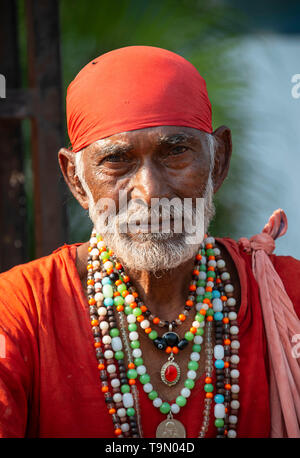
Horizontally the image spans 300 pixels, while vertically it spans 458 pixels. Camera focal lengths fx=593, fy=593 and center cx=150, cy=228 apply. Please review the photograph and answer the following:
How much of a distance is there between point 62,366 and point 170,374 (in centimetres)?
45

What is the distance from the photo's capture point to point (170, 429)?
7.70 ft

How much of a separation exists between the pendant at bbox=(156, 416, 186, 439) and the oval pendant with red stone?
15 cm

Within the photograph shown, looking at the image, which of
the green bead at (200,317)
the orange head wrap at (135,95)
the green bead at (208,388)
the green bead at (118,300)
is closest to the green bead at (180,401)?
the green bead at (208,388)

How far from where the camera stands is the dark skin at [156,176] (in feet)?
7.57

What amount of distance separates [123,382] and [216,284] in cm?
63

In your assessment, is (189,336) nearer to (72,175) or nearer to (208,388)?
(208,388)

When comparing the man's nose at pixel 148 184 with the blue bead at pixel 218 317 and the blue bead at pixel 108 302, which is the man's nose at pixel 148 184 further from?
the blue bead at pixel 218 317

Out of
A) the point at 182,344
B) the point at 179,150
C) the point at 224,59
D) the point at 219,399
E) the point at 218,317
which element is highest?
the point at 224,59

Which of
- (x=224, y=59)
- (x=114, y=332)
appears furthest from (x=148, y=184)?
(x=224, y=59)

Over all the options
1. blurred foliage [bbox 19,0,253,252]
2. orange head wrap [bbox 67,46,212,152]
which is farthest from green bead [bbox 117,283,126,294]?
blurred foliage [bbox 19,0,253,252]

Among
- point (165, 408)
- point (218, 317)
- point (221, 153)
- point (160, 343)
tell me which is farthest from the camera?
point (221, 153)

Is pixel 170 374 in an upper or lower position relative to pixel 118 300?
lower

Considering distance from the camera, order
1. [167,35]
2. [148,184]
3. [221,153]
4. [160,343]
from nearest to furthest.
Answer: [148,184], [160,343], [221,153], [167,35]

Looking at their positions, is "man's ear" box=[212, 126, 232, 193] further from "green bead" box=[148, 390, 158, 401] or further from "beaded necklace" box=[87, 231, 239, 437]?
"green bead" box=[148, 390, 158, 401]
